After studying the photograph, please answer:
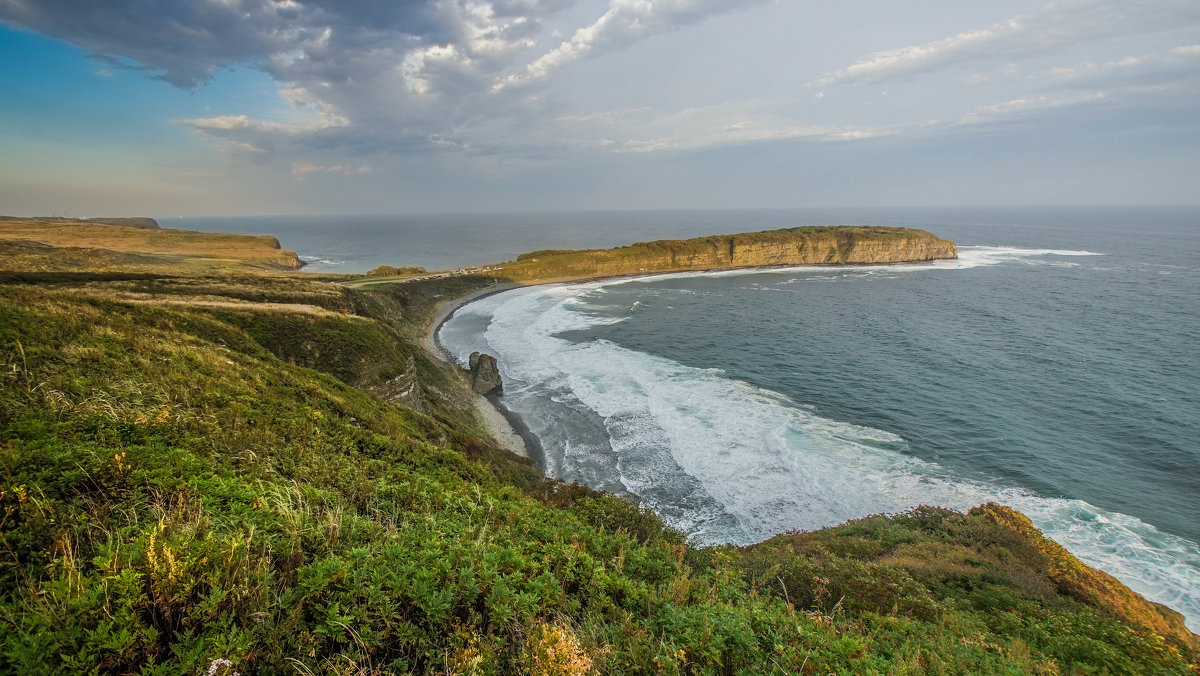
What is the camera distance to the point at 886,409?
99.1ft

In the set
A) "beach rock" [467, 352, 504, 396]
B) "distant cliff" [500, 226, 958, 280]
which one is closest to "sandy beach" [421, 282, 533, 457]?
"beach rock" [467, 352, 504, 396]

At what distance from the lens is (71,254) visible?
57.1 m

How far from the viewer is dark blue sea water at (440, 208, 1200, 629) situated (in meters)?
20.4

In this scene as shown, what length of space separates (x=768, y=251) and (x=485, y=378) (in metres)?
94.4

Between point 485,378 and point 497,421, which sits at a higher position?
point 485,378

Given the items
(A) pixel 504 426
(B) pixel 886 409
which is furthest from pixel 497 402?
(B) pixel 886 409

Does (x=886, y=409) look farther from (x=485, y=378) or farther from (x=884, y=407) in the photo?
(x=485, y=378)

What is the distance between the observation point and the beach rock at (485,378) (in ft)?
116

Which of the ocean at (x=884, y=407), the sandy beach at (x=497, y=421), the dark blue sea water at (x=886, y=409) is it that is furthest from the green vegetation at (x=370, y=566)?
the sandy beach at (x=497, y=421)

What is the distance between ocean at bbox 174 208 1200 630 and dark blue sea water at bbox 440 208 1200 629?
0.45 ft

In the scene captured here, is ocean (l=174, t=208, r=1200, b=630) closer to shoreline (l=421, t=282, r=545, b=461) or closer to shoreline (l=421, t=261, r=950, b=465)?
shoreline (l=421, t=282, r=545, b=461)

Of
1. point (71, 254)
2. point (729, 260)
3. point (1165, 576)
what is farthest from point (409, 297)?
point (729, 260)

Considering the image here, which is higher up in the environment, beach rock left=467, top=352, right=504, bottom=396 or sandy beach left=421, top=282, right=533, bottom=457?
beach rock left=467, top=352, right=504, bottom=396

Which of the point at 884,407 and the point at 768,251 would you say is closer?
the point at 884,407
